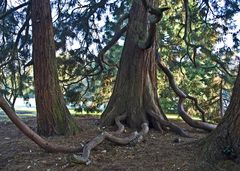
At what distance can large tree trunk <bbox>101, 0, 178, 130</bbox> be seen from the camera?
22.4 ft

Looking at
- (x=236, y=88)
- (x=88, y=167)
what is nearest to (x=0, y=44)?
(x=88, y=167)

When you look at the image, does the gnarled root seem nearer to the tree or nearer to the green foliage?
the tree

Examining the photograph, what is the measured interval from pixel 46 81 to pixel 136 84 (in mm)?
1805

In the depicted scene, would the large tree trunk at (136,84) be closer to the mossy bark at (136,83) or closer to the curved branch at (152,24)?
the mossy bark at (136,83)

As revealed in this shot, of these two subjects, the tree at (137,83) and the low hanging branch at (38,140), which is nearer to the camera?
the low hanging branch at (38,140)

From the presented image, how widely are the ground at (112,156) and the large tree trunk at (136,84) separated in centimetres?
85

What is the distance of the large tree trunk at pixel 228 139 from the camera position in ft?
12.3

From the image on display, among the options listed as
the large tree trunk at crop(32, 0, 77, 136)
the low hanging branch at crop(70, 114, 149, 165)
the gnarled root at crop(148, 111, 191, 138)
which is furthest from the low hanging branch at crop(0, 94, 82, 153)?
the gnarled root at crop(148, 111, 191, 138)

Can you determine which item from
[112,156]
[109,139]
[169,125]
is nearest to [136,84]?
[169,125]

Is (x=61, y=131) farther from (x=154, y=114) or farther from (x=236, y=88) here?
(x=236, y=88)

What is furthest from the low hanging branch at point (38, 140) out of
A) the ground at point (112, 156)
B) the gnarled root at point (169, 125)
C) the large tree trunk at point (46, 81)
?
the gnarled root at point (169, 125)

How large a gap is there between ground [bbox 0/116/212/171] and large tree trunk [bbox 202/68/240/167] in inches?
10.6

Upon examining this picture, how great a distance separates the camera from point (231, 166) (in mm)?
3656

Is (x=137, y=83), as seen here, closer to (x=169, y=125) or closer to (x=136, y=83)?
(x=136, y=83)
